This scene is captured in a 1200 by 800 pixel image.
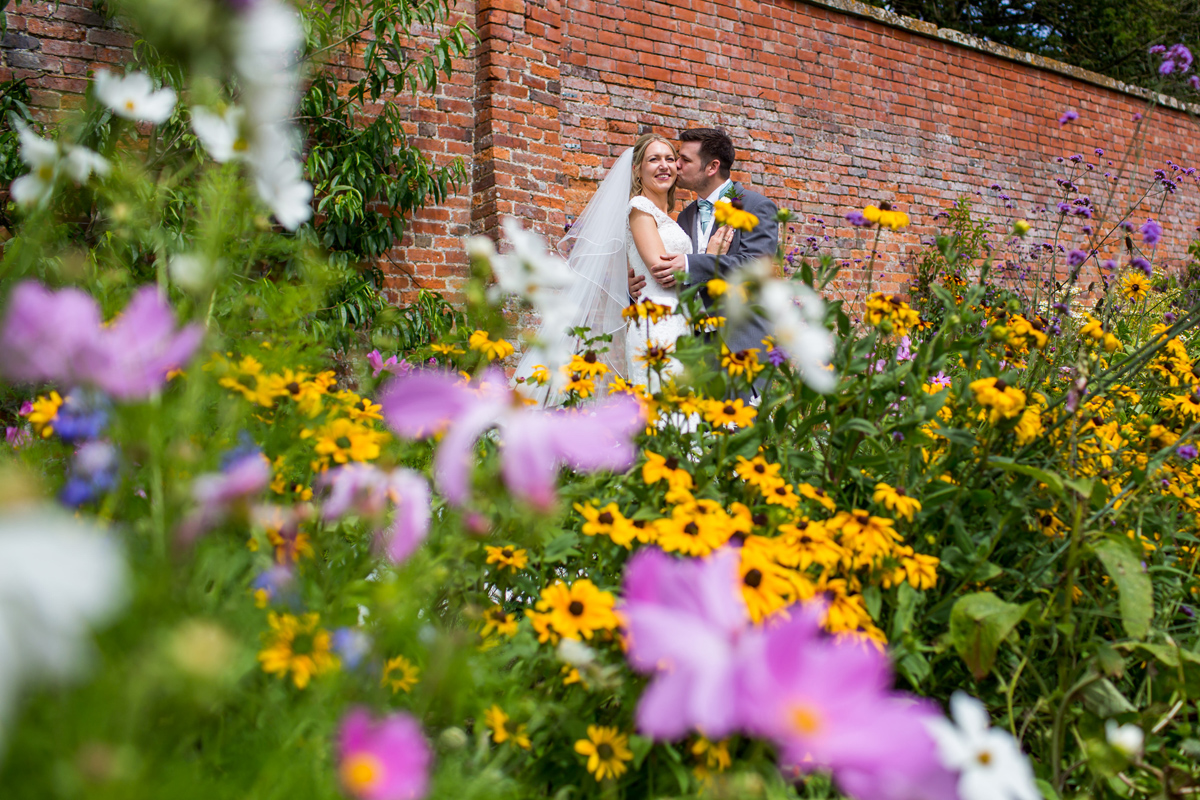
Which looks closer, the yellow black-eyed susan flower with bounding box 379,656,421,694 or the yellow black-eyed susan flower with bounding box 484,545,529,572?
the yellow black-eyed susan flower with bounding box 379,656,421,694

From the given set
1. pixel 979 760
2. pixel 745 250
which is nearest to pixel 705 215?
pixel 745 250

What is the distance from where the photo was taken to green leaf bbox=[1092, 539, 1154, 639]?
1033mm

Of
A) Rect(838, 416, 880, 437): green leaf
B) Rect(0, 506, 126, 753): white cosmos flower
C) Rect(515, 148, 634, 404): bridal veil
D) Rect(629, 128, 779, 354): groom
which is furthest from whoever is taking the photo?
Rect(515, 148, 634, 404): bridal veil

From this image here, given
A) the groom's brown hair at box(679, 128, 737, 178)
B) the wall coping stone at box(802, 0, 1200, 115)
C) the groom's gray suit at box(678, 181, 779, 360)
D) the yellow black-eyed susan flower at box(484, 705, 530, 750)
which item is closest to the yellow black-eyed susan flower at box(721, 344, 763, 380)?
the yellow black-eyed susan flower at box(484, 705, 530, 750)

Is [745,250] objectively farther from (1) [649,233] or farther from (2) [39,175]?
(2) [39,175]

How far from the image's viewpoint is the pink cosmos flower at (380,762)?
390mm

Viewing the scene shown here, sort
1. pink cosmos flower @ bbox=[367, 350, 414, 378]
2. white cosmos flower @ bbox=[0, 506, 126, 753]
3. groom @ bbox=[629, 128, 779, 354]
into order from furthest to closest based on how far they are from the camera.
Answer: groom @ bbox=[629, 128, 779, 354]
pink cosmos flower @ bbox=[367, 350, 414, 378]
white cosmos flower @ bbox=[0, 506, 126, 753]

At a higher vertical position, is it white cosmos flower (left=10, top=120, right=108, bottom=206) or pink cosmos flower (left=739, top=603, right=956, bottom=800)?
white cosmos flower (left=10, top=120, right=108, bottom=206)

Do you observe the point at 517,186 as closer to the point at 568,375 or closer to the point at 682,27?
the point at 682,27

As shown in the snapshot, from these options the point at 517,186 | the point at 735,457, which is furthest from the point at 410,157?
the point at 735,457

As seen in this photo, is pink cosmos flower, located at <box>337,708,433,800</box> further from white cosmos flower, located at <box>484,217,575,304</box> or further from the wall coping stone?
the wall coping stone

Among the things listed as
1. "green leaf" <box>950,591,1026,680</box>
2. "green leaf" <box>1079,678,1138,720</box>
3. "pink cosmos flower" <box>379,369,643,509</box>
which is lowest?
"green leaf" <box>1079,678,1138,720</box>

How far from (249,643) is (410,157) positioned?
300 centimetres

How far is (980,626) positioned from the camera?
1.02 m
